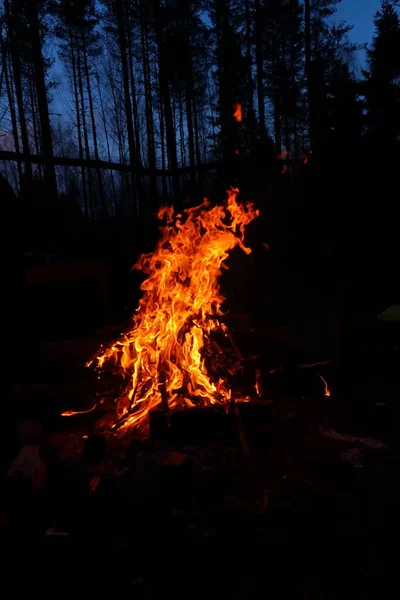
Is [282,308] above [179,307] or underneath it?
underneath

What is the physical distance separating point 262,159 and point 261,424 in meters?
9.25

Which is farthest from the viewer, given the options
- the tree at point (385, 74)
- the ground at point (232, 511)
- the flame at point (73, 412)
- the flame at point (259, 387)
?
the tree at point (385, 74)

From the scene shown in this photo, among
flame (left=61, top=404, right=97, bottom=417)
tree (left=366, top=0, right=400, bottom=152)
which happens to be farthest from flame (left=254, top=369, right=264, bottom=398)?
tree (left=366, top=0, right=400, bottom=152)

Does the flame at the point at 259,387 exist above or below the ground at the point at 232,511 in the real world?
above

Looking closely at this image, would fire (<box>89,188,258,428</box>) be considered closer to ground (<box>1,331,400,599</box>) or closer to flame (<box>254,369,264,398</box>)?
flame (<box>254,369,264,398</box>)

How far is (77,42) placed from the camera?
2902 centimetres

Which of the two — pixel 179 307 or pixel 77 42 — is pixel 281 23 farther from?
pixel 179 307

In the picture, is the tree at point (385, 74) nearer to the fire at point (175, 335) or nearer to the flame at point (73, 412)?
the fire at point (175, 335)

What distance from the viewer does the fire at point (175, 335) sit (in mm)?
5484

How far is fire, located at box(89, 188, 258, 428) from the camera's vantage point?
5484mm

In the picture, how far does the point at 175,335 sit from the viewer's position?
19.0 ft

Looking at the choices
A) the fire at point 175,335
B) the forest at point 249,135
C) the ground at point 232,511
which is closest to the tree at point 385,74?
the forest at point 249,135

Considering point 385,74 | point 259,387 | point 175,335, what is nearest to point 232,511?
point 259,387

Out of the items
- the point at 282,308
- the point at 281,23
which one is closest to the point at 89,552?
the point at 282,308
